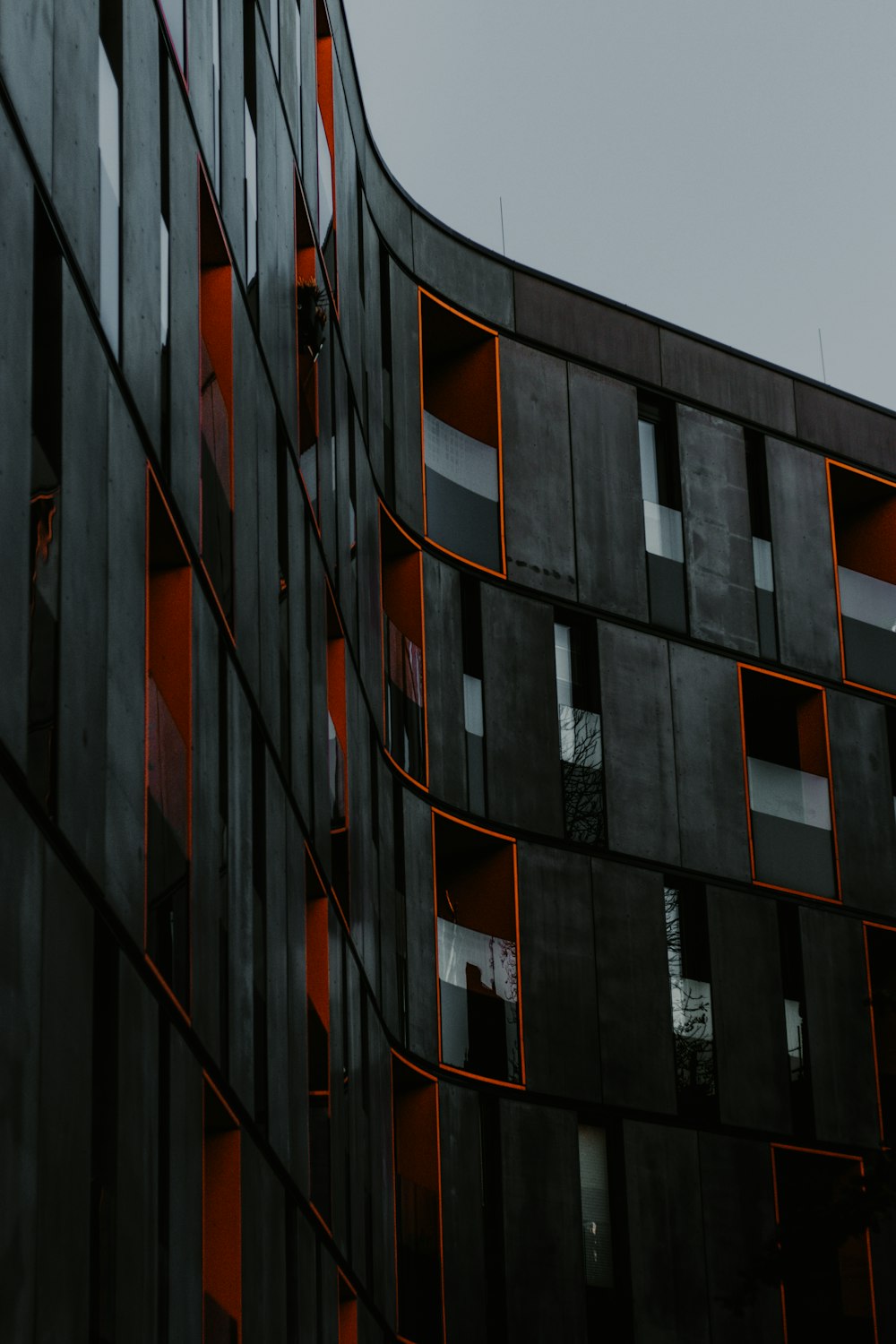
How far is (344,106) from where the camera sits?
81.1ft

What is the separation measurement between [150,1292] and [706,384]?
68.1ft

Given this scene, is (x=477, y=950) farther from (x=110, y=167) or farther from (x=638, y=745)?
(x=110, y=167)

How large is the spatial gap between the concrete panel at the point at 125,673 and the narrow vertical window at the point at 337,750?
7911 mm

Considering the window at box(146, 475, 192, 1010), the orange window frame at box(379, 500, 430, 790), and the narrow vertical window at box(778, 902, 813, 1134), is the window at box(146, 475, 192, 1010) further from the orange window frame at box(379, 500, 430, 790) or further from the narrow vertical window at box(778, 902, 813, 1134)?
the narrow vertical window at box(778, 902, 813, 1134)

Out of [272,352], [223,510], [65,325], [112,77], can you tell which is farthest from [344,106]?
[65,325]

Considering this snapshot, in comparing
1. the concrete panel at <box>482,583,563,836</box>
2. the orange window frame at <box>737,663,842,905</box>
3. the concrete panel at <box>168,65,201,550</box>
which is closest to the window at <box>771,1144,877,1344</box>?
the orange window frame at <box>737,663,842,905</box>

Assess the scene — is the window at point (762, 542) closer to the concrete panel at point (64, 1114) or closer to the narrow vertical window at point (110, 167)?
the narrow vertical window at point (110, 167)

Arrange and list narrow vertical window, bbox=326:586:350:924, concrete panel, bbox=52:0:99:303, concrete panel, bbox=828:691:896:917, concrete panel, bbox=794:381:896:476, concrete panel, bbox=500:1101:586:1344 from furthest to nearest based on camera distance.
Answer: concrete panel, bbox=794:381:896:476
concrete panel, bbox=828:691:896:917
concrete panel, bbox=500:1101:586:1344
narrow vertical window, bbox=326:586:350:924
concrete panel, bbox=52:0:99:303

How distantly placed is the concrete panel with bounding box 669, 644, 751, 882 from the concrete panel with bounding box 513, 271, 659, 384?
13.2 feet

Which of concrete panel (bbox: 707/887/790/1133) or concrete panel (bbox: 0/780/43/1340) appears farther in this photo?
concrete panel (bbox: 707/887/790/1133)

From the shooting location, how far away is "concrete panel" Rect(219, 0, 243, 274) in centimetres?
1650

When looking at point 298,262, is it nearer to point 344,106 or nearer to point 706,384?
point 344,106

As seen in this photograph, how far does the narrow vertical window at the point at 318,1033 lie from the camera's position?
18.5 metres

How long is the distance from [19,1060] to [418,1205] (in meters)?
15.1
